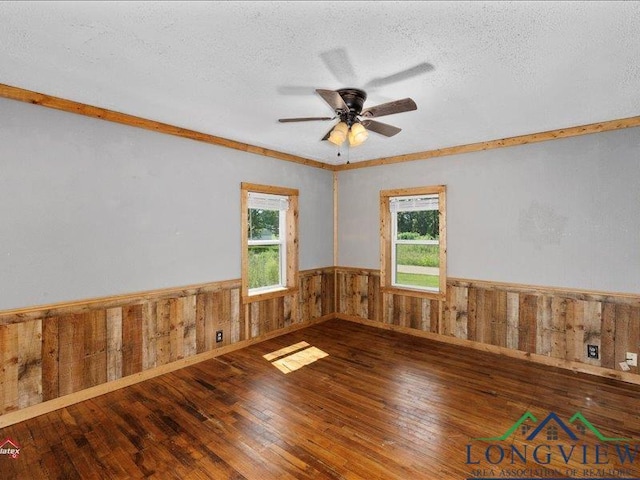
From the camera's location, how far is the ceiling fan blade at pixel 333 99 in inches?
89.3

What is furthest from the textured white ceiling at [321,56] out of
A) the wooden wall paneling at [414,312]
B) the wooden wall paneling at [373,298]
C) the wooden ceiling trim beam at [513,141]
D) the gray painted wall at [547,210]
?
the wooden wall paneling at [373,298]

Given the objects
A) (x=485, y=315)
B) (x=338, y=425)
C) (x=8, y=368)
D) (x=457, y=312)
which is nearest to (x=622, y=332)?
(x=485, y=315)

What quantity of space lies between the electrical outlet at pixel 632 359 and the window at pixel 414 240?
6.23 ft

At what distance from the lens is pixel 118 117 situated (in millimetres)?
3121

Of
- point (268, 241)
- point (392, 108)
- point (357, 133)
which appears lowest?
point (268, 241)

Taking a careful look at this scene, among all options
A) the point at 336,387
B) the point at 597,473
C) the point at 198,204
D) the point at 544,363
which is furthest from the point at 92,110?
the point at 544,363

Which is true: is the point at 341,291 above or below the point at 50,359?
above

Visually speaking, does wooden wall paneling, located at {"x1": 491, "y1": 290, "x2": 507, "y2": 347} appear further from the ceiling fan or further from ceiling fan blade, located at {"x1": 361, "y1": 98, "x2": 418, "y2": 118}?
ceiling fan blade, located at {"x1": 361, "y1": 98, "x2": 418, "y2": 118}

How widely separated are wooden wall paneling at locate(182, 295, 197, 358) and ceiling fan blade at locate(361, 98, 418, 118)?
2.73 metres

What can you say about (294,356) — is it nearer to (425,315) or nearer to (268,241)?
(268,241)

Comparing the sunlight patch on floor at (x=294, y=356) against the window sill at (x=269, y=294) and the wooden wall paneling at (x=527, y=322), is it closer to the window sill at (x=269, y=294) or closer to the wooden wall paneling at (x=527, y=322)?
the window sill at (x=269, y=294)

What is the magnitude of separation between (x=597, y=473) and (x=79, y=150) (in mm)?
4580

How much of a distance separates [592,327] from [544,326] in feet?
1.40

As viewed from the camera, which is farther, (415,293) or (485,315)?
(415,293)
